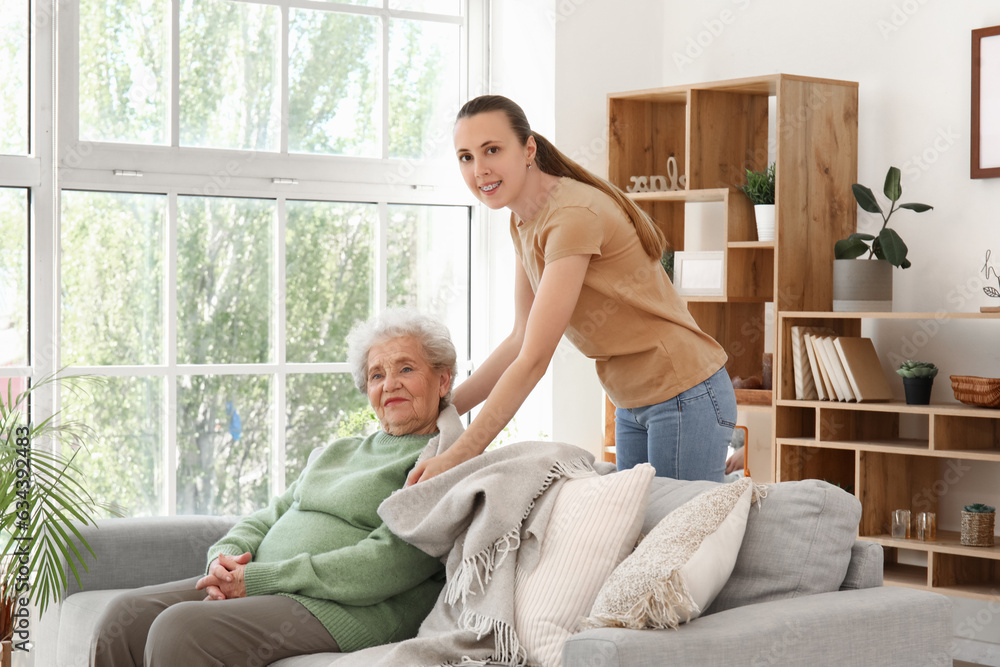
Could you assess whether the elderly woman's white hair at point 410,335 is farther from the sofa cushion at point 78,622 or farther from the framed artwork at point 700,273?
the framed artwork at point 700,273

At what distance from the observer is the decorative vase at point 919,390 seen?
329 centimetres

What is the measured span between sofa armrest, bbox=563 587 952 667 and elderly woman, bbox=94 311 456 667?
2.05 feet

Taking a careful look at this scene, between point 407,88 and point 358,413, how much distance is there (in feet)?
4.29

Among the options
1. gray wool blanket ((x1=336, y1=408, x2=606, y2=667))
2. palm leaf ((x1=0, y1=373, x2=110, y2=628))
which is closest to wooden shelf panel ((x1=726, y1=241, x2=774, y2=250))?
gray wool blanket ((x1=336, y1=408, x2=606, y2=667))

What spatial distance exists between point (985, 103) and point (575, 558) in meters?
2.35

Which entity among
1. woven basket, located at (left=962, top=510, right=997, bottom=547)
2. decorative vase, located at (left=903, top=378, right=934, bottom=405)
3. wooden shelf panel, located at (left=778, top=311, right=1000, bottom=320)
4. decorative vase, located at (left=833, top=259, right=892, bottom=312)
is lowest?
woven basket, located at (left=962, top=510, right=997, bottom=547)

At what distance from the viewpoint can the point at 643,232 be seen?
2.14 meters

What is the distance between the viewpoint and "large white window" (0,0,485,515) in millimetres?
3566

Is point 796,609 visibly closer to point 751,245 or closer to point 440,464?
point 440,464

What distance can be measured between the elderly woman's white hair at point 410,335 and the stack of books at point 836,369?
1.58 m

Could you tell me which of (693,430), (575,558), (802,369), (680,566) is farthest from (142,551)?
(802,369)

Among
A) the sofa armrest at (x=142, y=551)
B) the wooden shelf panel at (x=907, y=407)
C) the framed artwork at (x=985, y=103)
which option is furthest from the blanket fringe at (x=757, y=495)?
the framed artwork at (x=985, y=103)

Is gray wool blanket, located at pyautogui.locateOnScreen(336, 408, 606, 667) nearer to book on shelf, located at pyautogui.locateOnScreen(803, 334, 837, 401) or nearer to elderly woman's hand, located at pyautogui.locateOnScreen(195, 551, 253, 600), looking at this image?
elderly woman's hand, located at pyautogui.locateOnScreen(195, 551, 253, 600)

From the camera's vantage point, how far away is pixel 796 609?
1.63 m
